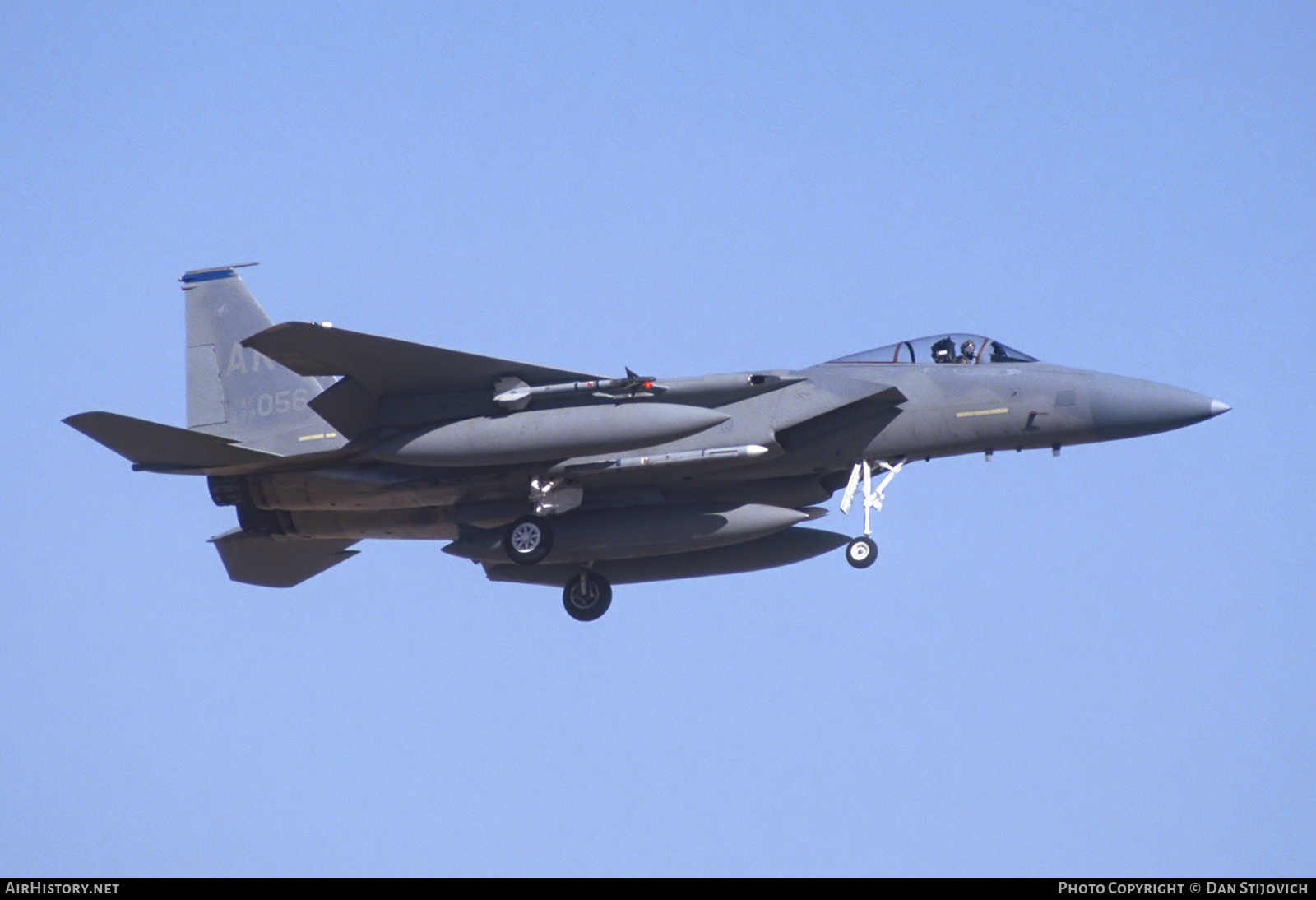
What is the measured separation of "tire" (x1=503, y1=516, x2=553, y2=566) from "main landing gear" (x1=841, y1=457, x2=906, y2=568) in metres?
3.13

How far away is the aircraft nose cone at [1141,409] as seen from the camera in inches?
606

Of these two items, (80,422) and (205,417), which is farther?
(205,417)

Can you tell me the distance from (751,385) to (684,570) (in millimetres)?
2590

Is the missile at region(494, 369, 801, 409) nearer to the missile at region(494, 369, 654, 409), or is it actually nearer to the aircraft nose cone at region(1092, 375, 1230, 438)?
the missile at region(494, 369, 654, 409)

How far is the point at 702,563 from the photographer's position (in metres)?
16.8

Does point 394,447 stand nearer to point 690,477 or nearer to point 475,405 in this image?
point 475,405

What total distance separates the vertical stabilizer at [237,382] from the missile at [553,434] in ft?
6.05

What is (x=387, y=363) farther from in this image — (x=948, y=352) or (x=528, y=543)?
(x=948, y=352)

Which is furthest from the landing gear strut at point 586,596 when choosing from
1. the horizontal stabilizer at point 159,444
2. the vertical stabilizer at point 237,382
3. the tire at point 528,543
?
the horizontal stabilizer at point 159,444

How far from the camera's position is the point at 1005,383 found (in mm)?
15539

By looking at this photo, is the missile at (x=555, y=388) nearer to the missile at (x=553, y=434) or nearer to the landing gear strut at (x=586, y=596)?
the missile at (x=553, y=434)

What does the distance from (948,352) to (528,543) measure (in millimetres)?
4876

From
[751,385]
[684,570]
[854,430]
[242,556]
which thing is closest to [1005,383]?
[854,430]

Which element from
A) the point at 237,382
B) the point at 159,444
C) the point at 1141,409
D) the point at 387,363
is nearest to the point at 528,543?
the point at 387,363
